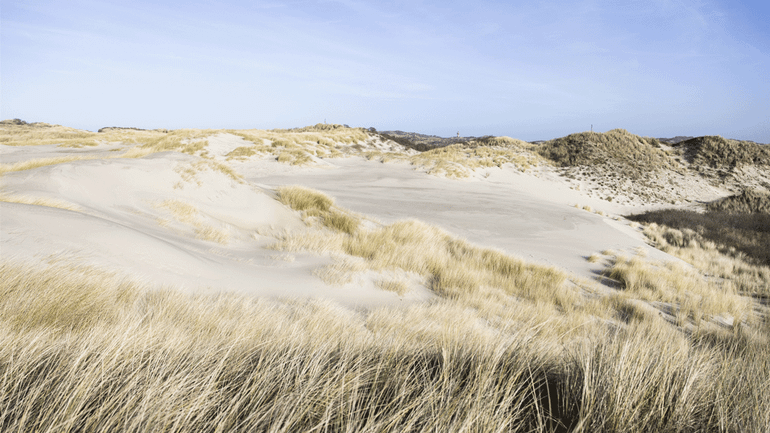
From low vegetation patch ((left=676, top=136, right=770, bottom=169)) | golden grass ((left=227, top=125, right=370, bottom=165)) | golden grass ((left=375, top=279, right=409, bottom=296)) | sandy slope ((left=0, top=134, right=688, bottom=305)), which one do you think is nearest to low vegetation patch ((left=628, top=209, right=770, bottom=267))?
sandy slope ((left=0, top=134, right=688, bottom=305))

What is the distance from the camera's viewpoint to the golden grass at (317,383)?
110 centimetres

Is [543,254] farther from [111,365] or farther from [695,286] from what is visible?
[111,365]

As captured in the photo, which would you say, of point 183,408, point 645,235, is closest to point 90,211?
point 183,408

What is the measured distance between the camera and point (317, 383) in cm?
132

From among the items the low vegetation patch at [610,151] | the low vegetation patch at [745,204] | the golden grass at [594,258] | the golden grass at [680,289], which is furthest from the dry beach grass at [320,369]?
the low vegetation patch at [610,151]

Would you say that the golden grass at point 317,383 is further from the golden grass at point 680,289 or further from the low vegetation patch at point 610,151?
the low vegetation patch at point 610,151

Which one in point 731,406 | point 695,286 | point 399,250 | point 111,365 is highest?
point 111,365

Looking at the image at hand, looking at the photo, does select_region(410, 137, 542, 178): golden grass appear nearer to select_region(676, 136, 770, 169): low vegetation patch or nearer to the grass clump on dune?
the grass clump on dune

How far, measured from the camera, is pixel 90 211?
14.5 ft

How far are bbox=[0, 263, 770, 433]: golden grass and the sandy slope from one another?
1.21 m

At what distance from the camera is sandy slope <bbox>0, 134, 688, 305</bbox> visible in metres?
3.06

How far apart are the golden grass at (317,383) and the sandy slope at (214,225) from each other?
121 cm

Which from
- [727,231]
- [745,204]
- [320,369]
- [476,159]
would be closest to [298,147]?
[476,159]

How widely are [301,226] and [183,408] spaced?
576cm
